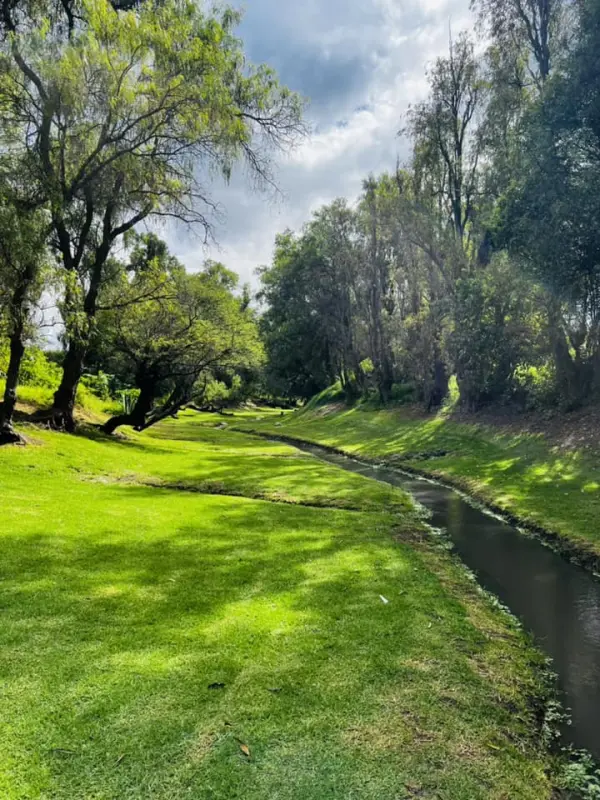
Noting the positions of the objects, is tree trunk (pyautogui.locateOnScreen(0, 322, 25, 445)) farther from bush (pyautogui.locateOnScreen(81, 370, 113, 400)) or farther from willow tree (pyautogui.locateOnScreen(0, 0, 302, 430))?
bush (pyautogui.locateOnScreen(81, 370, 113, 400))

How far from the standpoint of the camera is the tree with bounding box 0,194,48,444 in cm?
1226

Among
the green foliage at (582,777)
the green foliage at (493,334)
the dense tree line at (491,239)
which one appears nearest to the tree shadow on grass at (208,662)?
the green foliage at (582,777)

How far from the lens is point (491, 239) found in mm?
18750

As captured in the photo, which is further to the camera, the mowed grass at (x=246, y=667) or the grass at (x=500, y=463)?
the grass at (x=500, y=463)

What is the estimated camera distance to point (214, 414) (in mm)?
59281

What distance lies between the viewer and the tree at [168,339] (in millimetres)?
24016

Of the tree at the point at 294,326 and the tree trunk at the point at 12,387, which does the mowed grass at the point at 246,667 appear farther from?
the tree at the point at 294,326

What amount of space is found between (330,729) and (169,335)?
892 inches

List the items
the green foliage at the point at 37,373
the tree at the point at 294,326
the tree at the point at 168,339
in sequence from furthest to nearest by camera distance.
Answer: the tree at the point at 294,326 < the green foliage at the point at 37,373 < the tree at the point at 168,339

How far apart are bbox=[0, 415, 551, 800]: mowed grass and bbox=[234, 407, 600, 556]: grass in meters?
4.50

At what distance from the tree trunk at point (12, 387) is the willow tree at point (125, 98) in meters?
1.54

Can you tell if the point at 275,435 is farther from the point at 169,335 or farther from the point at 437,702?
the point at 437,702

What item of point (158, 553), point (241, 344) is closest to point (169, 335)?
point (241, 344)

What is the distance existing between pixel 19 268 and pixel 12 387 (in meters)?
4.02
